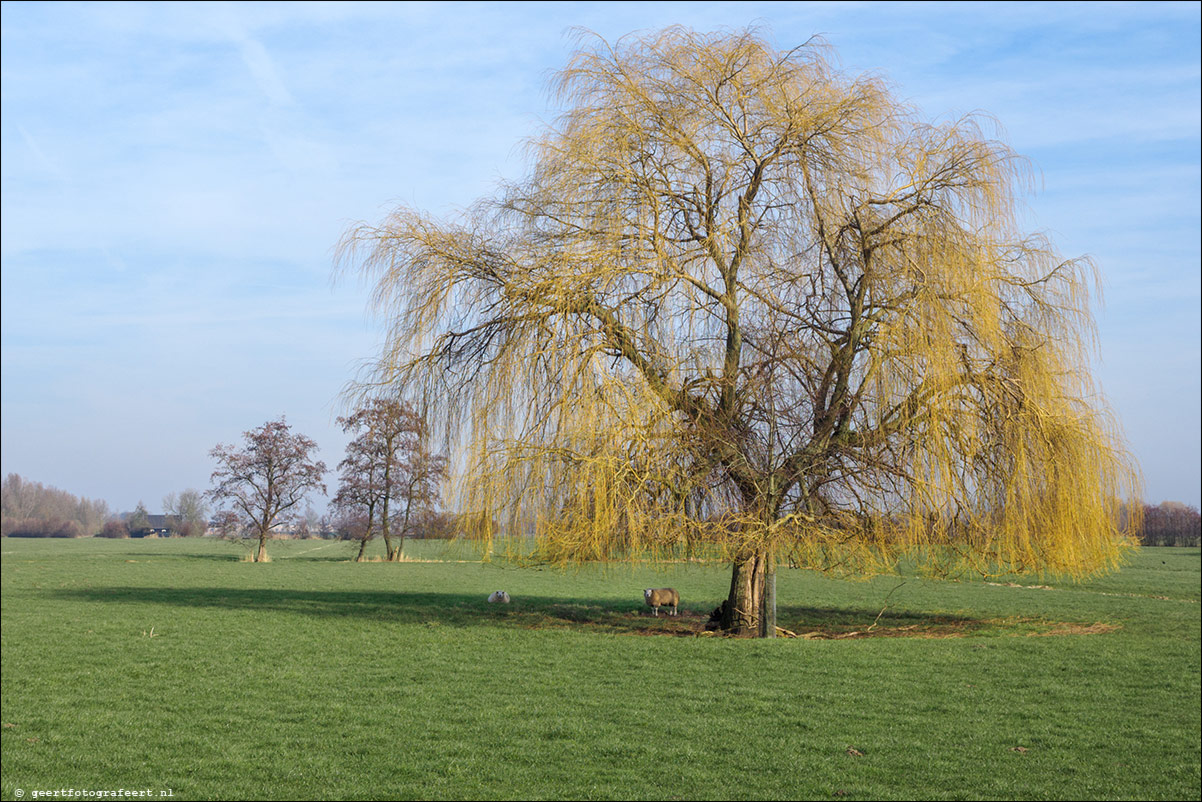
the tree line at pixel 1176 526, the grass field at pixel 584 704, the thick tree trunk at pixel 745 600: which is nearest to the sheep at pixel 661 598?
the grass field at pixel 584 704

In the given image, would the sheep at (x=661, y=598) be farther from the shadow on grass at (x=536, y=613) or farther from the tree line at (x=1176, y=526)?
the tree line at (x=1176, y=526)

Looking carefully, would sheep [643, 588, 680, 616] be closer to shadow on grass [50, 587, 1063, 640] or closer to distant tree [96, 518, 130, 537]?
shadow on grass [50, 587, 1063, 640]

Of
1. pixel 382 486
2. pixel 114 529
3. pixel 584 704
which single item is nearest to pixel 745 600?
pixel 584 704

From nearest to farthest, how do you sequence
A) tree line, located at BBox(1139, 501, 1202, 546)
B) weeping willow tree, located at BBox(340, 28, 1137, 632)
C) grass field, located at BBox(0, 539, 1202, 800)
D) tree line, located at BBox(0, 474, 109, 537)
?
grass field, located at BBox(0, 539, 1202, 800), weeping willow tree, located at BBox(340, 28, 1137, 632), tree line, located at BBox(0, 474, 109, 537), tree line, located at BBox(1139, 501, 1202, 546)

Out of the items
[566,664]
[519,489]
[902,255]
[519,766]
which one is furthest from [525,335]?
[519,766]

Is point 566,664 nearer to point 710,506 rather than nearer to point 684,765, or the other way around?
point 710,506

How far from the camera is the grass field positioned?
865cm

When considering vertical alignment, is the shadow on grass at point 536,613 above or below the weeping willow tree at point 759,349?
below

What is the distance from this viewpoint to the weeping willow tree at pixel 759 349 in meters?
16.7

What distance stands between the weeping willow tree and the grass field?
2.36m

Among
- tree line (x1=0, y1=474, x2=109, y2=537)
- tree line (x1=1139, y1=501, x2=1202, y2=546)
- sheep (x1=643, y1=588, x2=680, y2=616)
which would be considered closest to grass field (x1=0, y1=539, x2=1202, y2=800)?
sheep (x1=643, y1=588, x2=680, y2=616)

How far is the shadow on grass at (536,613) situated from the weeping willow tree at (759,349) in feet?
7.61

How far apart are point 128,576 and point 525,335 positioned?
1043 inches

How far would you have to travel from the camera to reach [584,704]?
1148 cm
